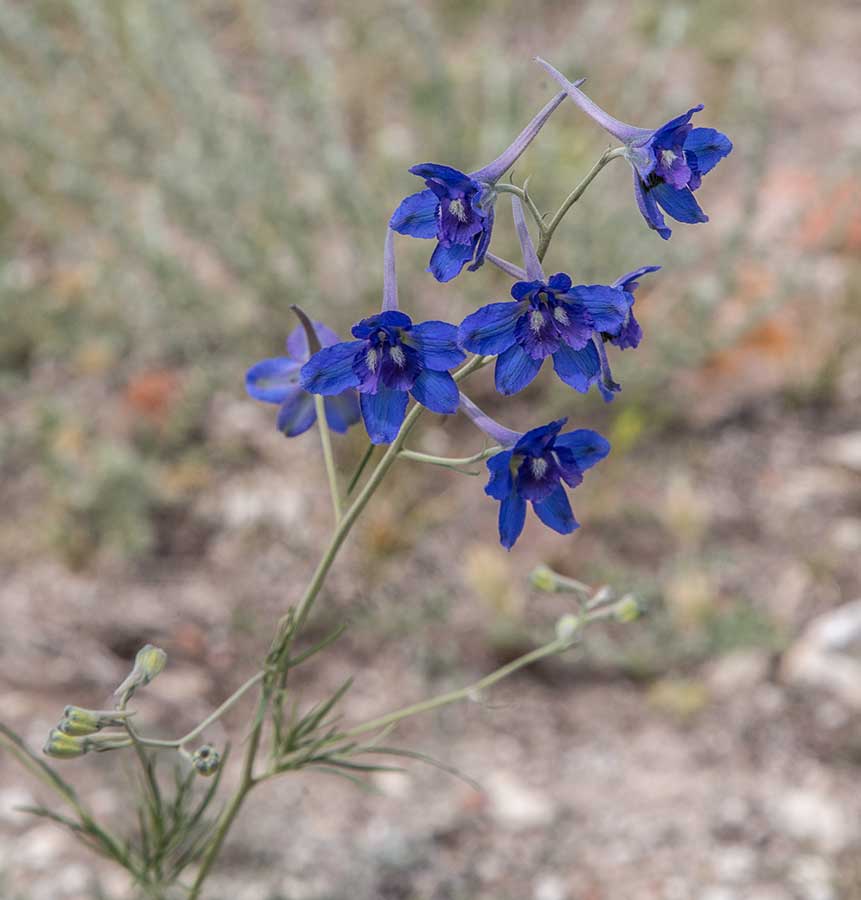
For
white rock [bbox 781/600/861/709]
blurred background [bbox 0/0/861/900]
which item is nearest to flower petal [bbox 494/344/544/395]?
blurred background [bbox 0/0/861/900]

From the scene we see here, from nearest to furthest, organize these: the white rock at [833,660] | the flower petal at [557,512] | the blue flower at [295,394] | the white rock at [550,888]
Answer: the flower petal at [557,512], the blue flower at [295,394], the white rock at [550,888], the white rock at [833,660]

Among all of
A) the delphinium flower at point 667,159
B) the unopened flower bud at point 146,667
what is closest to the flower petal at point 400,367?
the delphinium flower at point 667,159

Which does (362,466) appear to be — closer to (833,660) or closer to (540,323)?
(540,323)

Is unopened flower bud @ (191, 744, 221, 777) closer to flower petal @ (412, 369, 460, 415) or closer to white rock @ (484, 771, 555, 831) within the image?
flower petal @ (412, 369, 460, 415)

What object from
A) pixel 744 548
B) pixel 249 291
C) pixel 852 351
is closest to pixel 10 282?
pixel 249 291

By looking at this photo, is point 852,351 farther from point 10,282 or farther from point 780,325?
point 10,282

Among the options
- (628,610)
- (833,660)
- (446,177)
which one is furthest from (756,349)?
(446,177)

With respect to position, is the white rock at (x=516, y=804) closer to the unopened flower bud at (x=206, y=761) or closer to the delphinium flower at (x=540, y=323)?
the unopened flower bud at (x=206, y=761)
